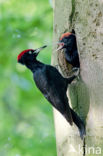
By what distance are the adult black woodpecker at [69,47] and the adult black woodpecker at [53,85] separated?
188mm

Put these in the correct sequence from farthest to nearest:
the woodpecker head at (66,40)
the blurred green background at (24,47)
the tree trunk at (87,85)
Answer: the blurred green background at (24,47)
the woodpecker head at (66,40)
the tree trunk at (87,85)

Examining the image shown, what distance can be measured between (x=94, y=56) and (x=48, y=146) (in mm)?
1739

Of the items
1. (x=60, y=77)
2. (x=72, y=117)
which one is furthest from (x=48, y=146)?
(x=72, y=117)

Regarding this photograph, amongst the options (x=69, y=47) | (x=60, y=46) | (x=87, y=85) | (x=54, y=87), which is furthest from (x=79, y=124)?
(x=69, y=47)

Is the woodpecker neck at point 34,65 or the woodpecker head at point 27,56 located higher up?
the woodpecker head at point 27,56

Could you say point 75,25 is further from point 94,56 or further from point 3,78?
point 3,78

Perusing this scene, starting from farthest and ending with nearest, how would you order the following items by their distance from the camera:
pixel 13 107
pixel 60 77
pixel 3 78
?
1. pixel 13 107
2. pixel 3 78
3. pixel 60 77

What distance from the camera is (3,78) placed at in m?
5.52

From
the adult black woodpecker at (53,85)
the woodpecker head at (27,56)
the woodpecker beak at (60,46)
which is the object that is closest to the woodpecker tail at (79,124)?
the adult black woodpecker at (53,85)

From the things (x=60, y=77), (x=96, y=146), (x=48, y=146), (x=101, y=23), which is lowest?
(x=48, y=146)

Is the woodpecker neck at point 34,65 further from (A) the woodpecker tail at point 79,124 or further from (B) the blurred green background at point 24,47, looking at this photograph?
(B) the blurred green background at point 24,47

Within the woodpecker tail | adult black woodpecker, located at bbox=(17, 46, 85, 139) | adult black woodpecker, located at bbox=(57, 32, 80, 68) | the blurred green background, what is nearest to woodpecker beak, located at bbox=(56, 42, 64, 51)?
adult black woodpecker, located at bbox=(57, 32, 80, 68)

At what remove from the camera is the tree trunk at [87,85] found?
97.7 inches

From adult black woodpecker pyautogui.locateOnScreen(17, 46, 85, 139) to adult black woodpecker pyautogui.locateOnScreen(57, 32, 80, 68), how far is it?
0.62ft
